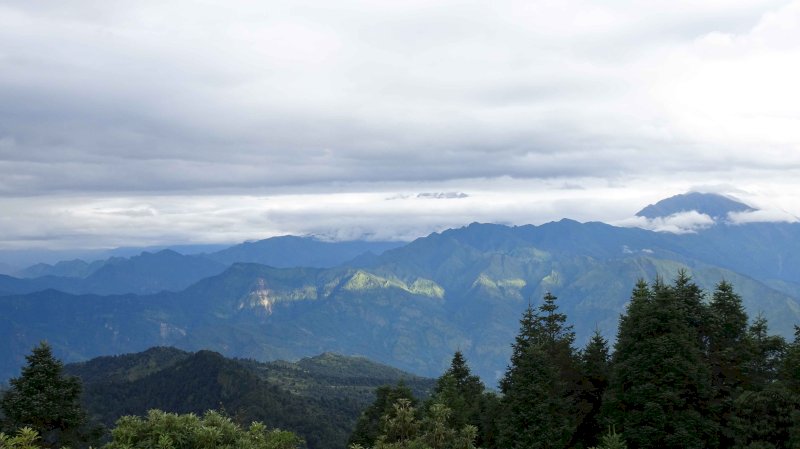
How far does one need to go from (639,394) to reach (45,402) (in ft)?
186

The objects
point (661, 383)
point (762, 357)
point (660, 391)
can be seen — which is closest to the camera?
point (660, 391)

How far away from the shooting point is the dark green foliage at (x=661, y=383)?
2030 inches

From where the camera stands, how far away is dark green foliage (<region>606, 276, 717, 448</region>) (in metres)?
51.6

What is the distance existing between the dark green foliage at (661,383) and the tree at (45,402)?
5353cm

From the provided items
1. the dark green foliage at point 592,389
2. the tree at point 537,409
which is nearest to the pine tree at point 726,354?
the dark green foliage at point 592,389

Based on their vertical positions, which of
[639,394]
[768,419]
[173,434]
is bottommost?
[768,419]

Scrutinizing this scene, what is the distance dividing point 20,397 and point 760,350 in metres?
72.2

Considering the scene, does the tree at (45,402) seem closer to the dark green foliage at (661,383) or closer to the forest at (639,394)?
the forest at (639,394)

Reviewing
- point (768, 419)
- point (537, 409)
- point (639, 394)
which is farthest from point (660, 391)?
point (537, 409)

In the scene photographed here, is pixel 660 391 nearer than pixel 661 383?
Yes

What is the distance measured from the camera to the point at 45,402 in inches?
2502

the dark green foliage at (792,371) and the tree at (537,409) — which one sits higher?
the dark green foliage at (792,371)

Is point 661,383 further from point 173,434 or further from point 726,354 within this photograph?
point 173,434

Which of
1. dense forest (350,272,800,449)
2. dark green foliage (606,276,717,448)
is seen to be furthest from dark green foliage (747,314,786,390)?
dark green foliage (606,276,717,448)
